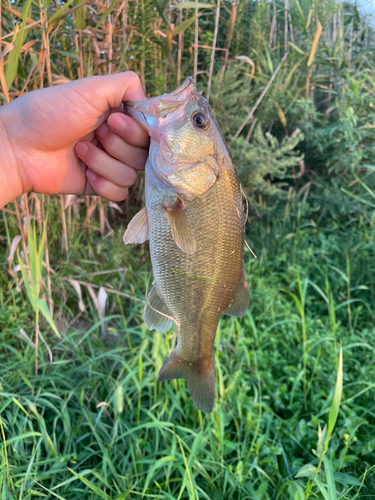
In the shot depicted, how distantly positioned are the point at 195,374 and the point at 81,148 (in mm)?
1146

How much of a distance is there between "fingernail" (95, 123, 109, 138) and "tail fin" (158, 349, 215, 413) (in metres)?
1.04

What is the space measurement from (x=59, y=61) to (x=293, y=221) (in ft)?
8.35

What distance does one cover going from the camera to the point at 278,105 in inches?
138

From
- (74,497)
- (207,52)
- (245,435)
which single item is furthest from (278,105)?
(74,497)

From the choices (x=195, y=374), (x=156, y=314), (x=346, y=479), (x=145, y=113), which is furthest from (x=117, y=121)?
(x=346, y=479)

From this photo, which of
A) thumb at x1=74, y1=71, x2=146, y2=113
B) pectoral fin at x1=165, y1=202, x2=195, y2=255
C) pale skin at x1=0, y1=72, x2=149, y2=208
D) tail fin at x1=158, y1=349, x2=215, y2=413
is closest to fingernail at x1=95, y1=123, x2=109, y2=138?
pale skin at x1=0, y1=72, x2=149, y2=208

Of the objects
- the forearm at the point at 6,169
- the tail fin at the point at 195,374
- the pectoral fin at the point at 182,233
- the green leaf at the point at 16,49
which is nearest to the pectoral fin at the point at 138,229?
the pectoral fin at the point at 182,233

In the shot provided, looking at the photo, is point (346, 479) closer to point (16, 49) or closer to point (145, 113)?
point (145, 113)

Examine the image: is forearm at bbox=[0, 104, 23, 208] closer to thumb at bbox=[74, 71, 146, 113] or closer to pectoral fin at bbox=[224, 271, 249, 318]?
thumb at bbox=[74, 71, 146, 113]

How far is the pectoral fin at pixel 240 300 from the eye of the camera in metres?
1.36

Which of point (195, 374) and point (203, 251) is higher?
point (203, 251)

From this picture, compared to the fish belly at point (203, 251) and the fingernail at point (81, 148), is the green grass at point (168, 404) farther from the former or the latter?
the fingernail at point (81, 148)

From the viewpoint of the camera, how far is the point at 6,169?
5.30ft

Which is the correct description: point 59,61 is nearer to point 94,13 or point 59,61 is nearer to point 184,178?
point 94,13
